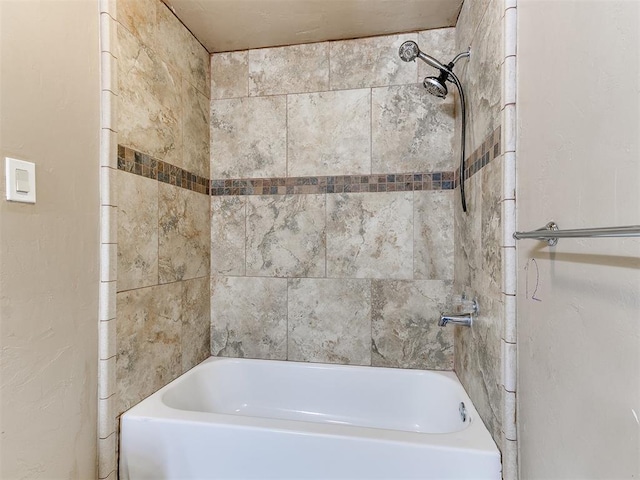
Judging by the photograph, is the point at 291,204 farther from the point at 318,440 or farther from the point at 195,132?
the point at 318,440

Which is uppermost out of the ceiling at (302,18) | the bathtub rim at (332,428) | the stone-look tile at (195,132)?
the ceiling at (302,18)

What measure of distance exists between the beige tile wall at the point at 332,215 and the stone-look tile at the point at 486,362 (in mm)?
377

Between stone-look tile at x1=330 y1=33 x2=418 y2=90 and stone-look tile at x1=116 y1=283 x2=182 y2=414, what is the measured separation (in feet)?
5.01

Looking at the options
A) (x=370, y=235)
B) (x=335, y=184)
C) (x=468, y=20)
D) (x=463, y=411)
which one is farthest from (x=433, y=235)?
(x=468, y=20)

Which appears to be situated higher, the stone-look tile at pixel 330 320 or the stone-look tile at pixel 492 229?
the stone-look tile at pixel 492 229

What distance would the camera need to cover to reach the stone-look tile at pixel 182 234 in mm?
1629

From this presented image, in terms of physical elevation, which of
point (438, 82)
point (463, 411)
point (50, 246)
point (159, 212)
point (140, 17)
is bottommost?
point (463, 411)

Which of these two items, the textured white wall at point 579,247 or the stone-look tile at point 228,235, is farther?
the stone-look tile at point 228,235

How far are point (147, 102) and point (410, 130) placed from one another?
1.36m

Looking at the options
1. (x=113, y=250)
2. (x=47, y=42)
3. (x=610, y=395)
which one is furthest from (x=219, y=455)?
(x=47, y=42)

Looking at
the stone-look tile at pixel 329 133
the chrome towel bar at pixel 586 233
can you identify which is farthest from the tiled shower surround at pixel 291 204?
the chrome towel bar at pixel 586 233

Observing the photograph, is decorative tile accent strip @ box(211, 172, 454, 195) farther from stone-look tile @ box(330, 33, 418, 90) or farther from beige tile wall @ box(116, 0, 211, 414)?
stone-look tile @ box(330, 33, 418, 90)

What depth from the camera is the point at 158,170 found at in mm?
1584

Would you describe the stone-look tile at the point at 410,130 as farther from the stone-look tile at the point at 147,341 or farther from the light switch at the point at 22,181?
the light switch at the point at 22,181
